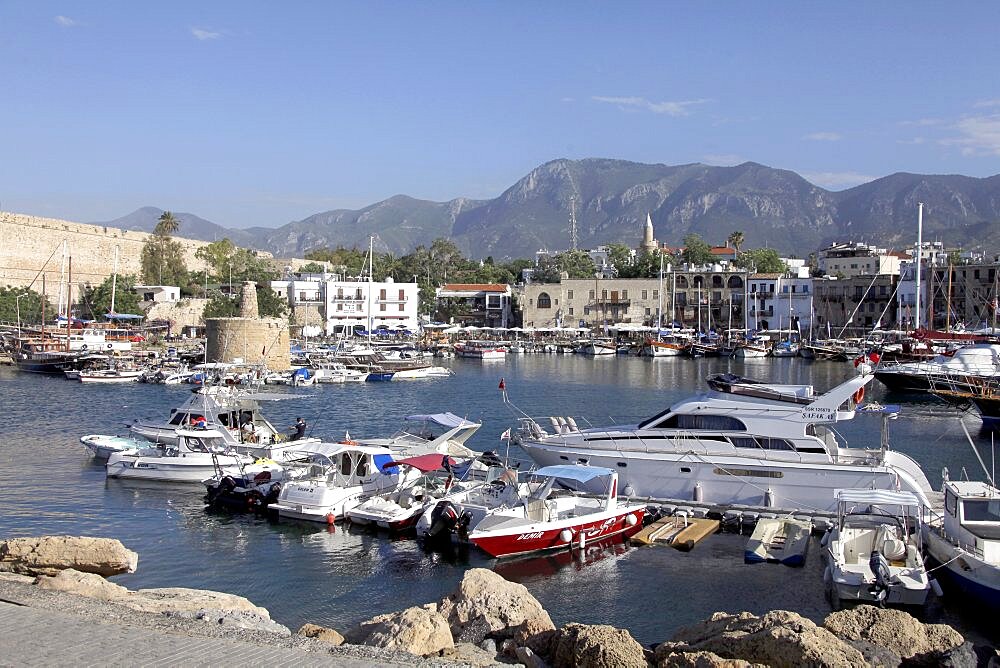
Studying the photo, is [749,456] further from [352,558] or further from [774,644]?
[774,644]

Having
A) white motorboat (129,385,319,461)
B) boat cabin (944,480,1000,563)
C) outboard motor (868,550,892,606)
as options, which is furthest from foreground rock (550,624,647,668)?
white motorboat (129,385,319,461)

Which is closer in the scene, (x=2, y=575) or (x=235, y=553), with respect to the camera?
(x=2, y=575)

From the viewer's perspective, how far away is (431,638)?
36.5 feet

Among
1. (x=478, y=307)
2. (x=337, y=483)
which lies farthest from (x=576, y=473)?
(x=478, y=307)

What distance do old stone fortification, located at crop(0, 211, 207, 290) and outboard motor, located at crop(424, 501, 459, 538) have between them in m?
78.2

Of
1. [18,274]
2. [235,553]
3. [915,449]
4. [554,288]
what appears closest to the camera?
[235,553]

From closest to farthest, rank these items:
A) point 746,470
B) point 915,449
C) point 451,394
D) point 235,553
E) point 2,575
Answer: point 2,575 → point 235,553 → point 746,470 → point 915,449 → point 451,394

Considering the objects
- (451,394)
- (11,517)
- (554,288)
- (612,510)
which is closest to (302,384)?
(451,394)

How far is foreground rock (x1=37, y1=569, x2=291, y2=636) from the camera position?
36.8ft

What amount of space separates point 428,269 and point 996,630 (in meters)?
113

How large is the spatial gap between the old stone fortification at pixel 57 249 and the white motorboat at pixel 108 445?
→ 211 ft

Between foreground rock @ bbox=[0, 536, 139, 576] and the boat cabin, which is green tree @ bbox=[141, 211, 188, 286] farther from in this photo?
the boat cabin

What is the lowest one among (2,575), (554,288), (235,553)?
(235,553)

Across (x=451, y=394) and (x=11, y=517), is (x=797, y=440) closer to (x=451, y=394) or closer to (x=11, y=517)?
(x=11, y=517)
